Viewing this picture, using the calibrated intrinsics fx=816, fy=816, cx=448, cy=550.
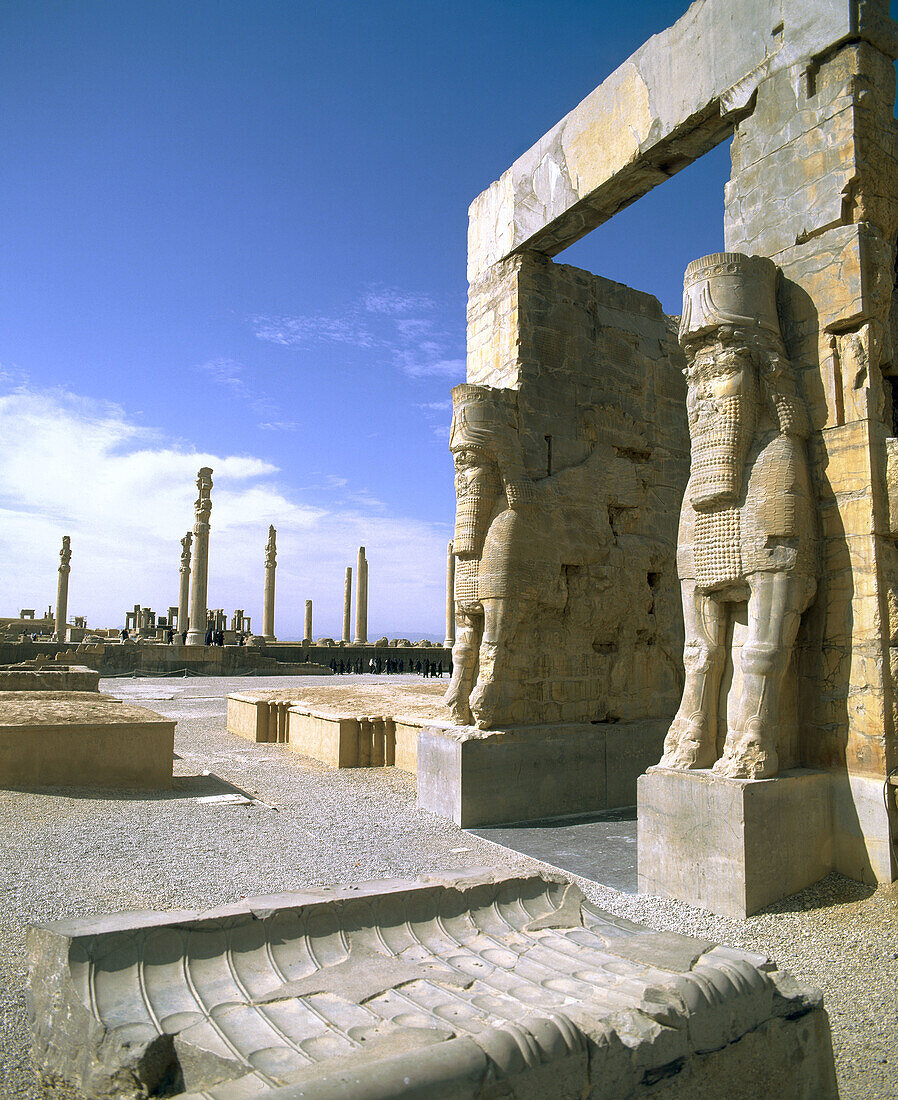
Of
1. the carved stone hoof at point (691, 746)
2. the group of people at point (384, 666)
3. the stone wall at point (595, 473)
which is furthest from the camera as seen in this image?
the group of people at point (384, 666)

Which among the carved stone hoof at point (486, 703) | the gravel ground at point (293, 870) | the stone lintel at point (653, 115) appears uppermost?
the stone lintel at point (653, 115)

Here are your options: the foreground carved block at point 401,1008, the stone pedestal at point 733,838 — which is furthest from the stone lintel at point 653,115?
the foreground carved block at point 401,1008

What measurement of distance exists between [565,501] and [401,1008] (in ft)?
15.1

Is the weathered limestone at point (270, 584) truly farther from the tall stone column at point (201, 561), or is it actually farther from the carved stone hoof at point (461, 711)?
the carved stone hoof at point (461, 711)

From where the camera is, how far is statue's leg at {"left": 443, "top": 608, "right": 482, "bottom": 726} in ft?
19.8

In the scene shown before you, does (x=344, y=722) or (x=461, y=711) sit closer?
(x=461, y=711)

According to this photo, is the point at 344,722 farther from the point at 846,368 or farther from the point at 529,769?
the point at 846,368

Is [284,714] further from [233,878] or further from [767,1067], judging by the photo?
[767,1067]

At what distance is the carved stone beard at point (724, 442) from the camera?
4.12 metres

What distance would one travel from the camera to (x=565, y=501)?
20.8 ft

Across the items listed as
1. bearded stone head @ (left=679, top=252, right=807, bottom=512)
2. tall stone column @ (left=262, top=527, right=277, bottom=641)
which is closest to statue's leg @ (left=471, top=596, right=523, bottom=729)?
bearded stone head @ (left=679, top=252, right=807, bottom=512)

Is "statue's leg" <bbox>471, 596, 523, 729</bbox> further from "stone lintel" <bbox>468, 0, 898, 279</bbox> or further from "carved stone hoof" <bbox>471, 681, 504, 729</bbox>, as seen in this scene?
"stone lintel" <bbox>468, 0, 898, 279</bbox>

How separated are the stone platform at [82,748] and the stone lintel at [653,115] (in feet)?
15.4

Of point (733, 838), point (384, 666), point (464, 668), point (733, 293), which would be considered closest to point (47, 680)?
point (464, 668)
